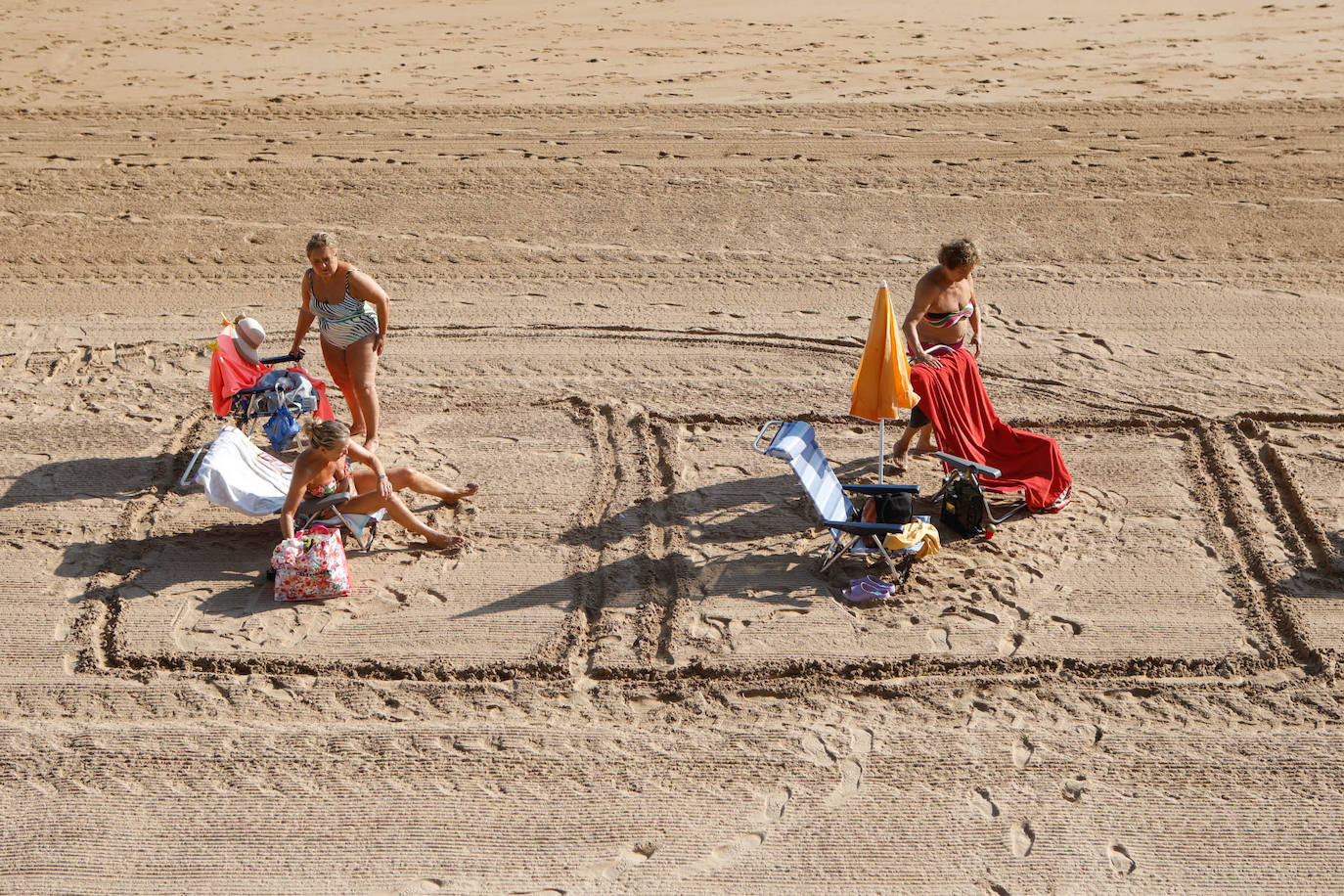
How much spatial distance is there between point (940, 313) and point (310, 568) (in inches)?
170

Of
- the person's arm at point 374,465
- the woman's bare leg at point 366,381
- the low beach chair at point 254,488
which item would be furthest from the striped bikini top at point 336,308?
the person's arm at point 374,465

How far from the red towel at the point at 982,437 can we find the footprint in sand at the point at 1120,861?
2.73 m

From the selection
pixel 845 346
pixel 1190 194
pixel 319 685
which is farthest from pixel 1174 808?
pixel 1190 194

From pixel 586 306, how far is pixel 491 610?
4.41 m

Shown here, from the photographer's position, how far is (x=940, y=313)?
26.7 ft

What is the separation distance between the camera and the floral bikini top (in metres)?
7.40

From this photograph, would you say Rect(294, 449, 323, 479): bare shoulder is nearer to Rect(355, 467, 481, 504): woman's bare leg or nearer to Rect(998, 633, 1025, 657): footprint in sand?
Rect(355, 467, 481, 504): woman's bare leg

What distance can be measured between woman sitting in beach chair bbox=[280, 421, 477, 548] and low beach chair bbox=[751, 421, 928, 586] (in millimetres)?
2150

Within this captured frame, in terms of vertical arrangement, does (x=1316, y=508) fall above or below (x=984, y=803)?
above

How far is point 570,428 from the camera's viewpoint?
9.13 m

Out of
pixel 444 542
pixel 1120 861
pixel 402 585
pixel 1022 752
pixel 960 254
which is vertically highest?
pixel 960 254

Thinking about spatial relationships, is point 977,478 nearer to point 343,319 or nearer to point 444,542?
point 444,542

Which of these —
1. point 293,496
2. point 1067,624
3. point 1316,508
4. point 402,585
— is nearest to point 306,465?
point 293,496

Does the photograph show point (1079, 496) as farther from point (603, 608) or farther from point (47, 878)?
point (47, 878)
